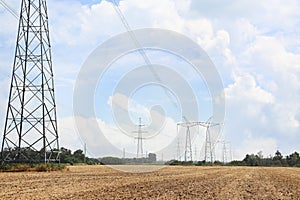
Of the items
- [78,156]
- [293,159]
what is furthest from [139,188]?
[293,159]

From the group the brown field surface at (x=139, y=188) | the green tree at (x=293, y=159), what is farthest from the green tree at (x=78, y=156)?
the brown field surface at (x=139, y=188)

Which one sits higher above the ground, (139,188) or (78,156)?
(78,156)

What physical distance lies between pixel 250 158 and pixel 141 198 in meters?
165

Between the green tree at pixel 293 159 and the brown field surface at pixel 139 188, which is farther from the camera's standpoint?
the green tree at pixel 293 159

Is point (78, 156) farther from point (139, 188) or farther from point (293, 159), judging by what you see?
point (139, 188)

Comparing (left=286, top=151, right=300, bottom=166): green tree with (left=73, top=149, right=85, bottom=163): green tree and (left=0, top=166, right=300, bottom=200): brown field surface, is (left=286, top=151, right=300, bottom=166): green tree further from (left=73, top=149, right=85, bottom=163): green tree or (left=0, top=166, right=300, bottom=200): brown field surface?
(left=0, top=166, right=300, bottom=200): brown field surface

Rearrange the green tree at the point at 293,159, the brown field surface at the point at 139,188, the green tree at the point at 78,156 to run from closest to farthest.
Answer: the brown field surface at the point at 139,188, the green tree at the point at 78,156, the green tree at the point at 293,159

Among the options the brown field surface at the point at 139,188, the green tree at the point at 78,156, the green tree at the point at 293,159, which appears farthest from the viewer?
the green tree at the point at 293,159

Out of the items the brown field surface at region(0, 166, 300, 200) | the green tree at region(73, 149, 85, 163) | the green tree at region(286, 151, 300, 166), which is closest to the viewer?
Result: the brown field surface at region(0, 166, 300, 200)

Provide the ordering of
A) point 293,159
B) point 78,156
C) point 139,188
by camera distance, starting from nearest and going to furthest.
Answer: point 139,188, point 78,156, point 293,159

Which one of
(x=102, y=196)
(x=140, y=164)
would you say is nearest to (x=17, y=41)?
(x=102, y=196)

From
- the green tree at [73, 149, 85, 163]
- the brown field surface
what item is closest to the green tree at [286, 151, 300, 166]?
the green tree at [73, 149, 85, 163]

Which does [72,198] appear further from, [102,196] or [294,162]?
[294,162]

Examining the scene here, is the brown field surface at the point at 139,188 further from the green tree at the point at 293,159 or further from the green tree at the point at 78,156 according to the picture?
the green tree at the point at 293,159
